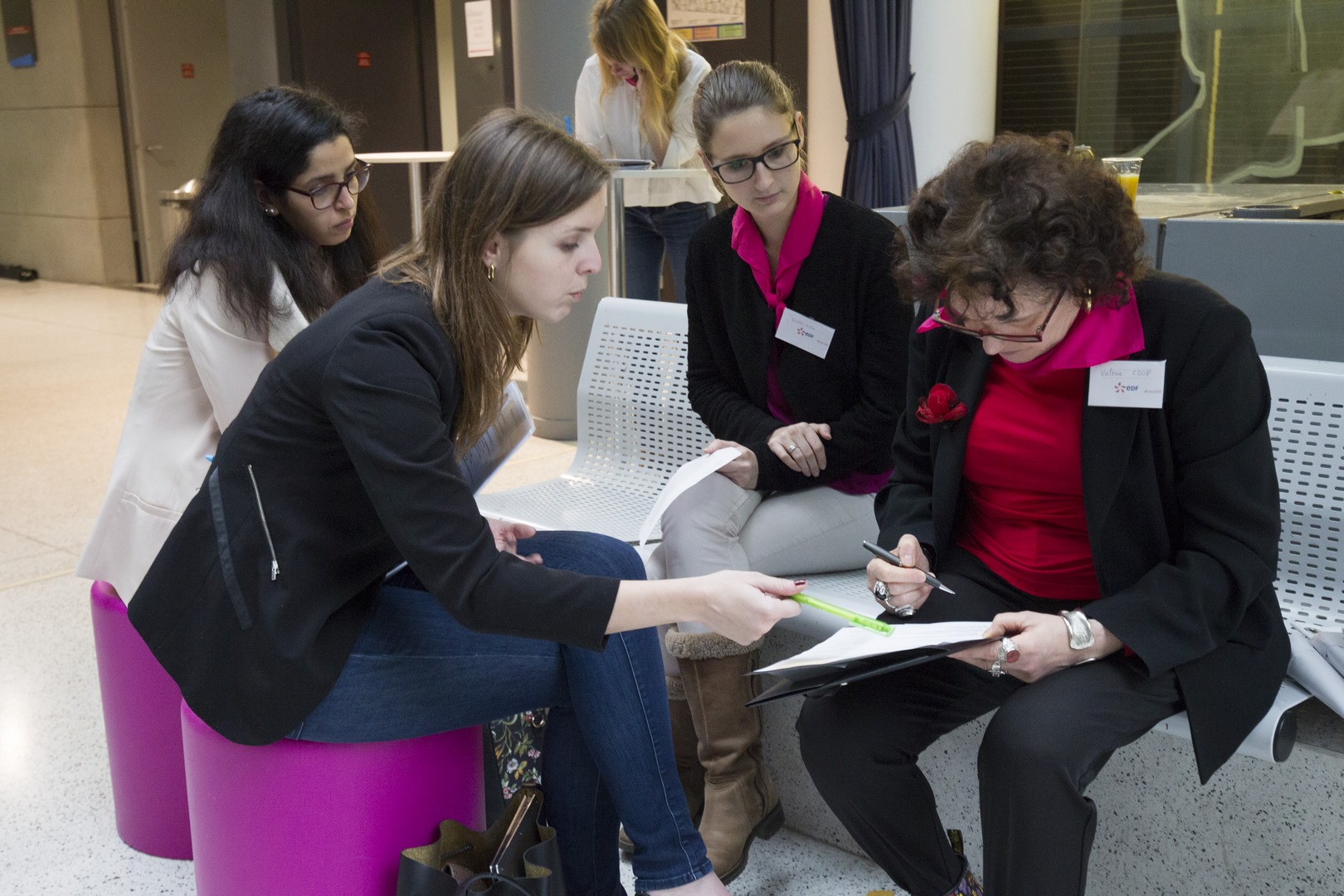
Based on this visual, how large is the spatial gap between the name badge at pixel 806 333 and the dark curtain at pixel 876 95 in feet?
9.54

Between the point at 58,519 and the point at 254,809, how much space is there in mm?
3049

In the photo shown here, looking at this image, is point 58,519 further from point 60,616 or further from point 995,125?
point 995,125

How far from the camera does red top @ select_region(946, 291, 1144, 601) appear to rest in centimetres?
174

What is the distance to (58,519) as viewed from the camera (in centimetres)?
429

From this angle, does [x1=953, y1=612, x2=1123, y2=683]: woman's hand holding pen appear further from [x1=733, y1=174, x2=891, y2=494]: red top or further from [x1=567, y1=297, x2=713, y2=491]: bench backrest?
[x1=567, y1=297, x2=713, y2=491]: bench backrest

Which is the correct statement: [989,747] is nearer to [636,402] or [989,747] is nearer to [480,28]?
[636,402]

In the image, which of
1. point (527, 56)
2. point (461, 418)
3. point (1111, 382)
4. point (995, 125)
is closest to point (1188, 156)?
point (995, 125)

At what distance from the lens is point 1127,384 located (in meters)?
1.64

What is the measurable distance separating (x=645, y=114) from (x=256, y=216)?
2.27 metres

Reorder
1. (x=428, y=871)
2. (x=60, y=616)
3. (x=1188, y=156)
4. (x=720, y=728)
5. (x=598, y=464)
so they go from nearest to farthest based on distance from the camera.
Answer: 1. (x=428, y=871)
2. (x=720, y=728)
3. (x=598, y=464)
4. (x=60, y=616)
5. (x=1188, y=156)

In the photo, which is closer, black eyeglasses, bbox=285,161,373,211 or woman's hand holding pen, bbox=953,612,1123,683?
woman's hand holding pen, bbox=953,612,1123,683

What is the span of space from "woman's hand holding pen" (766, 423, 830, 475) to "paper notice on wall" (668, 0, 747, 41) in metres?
5.09

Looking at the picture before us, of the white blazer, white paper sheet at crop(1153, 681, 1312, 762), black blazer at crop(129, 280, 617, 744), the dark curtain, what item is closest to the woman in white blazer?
the white blazer

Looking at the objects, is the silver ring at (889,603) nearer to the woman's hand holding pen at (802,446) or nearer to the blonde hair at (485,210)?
the woman's hand holding pen at (802,446)
